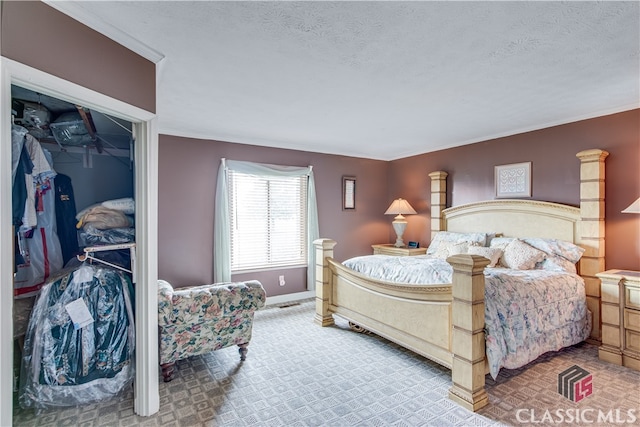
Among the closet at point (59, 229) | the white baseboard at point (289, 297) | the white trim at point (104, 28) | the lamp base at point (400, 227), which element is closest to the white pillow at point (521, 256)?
the lamp base at point (400, 227)

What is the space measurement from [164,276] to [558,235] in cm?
466

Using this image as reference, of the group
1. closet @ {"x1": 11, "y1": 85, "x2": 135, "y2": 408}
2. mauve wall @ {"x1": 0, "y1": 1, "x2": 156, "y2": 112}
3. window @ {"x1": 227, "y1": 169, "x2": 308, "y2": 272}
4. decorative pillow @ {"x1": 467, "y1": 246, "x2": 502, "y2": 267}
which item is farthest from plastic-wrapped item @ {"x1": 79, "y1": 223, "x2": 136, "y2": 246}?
decorative pillow @ {"x1": 467, "y1": 246, "x2": 502, "y2": 267}

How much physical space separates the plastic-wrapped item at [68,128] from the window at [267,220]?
2.03 meters

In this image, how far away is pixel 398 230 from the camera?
210 inches

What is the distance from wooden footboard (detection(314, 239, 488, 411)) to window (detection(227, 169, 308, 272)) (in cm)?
137

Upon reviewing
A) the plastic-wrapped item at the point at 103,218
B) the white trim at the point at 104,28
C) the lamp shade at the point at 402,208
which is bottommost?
the plastic-wrapped item at the point at 103,218

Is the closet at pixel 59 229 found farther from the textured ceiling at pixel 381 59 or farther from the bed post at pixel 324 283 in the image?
the bed post at pixel 324 283

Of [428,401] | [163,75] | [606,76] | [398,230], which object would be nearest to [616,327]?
[428,401]

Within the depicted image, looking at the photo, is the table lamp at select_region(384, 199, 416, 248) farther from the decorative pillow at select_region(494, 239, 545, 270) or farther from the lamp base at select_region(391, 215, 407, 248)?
the decorative pillow at select_region(494, 239, 545, 270)

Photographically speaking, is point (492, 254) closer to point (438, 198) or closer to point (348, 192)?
point (438, 198)

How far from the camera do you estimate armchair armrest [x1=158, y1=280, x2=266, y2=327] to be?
2.43 meters

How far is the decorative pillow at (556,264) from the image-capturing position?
10.7 ft

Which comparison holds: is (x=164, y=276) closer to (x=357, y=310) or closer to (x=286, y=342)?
(x=286, y=342)

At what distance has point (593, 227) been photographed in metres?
3.27
